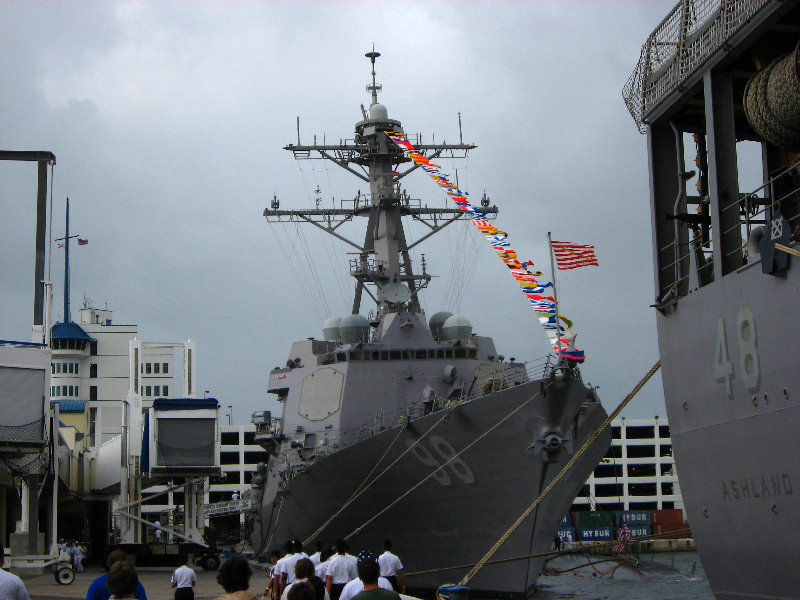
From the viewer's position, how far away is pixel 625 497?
57.6 m

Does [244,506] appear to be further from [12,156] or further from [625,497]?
[625,497]

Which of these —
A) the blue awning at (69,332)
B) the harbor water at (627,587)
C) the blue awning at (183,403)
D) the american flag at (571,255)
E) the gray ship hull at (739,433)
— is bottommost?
the harbor water at (627,587)

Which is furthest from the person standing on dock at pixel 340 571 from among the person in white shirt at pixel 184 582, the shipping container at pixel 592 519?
the shipping container at pixel 592 519

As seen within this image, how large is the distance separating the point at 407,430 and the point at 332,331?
6.55m

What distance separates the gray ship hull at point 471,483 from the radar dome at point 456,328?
507 cm

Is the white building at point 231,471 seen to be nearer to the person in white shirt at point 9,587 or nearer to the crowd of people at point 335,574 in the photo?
the crowd of people at point 335,574

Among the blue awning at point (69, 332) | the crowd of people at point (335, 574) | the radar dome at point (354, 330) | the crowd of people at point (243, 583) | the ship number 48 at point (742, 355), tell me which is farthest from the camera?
the blue awning at point (69, 332)

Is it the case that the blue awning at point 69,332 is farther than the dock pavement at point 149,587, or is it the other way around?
the blue awning at point 69,332

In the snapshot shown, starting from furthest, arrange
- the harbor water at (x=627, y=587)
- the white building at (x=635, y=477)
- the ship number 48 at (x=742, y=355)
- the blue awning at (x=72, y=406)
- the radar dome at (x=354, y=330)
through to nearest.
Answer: the white building at (x=635, y=477) → the blue awning at (x=72, y=406) → the radar dome at (x=354, y=330) → the harbor water at (x=627, y=587) → the ship number 48 at (x=742, y=355)

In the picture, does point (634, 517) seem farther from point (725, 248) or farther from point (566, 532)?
point (725, 248)

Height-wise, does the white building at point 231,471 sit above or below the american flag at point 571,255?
below

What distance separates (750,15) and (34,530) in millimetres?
17888

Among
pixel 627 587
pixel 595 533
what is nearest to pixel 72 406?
pixel 595 533

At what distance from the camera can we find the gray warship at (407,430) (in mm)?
19234
